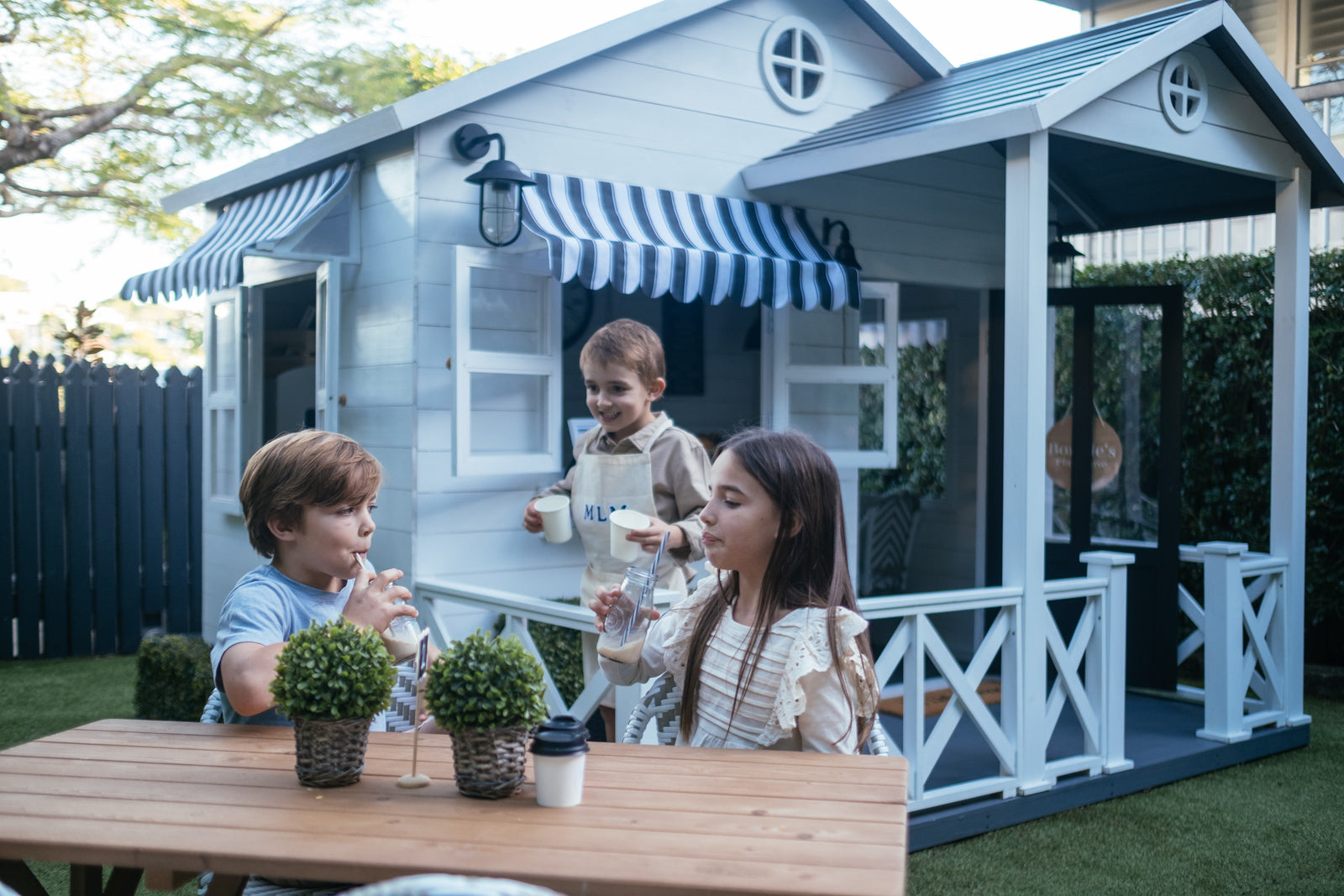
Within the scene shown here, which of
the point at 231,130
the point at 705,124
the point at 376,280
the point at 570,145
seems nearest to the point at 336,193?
the point at 376,280

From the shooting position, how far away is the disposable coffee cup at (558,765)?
1756 mm

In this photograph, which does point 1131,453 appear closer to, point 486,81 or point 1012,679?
point 1012,679

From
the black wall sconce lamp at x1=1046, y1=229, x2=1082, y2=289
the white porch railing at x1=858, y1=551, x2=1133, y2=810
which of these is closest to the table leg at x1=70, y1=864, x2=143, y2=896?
the white porch railing at x1=858, y1=551, x2=1133, y2=810

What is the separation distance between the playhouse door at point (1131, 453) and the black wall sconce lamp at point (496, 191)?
320 cm

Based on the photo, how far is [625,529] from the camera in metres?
3.33

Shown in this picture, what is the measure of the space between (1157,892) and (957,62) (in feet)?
13.2

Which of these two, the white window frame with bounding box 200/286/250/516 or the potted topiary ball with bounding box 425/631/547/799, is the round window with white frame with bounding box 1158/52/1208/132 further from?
the white window frame with bounding box 200/286/250/516

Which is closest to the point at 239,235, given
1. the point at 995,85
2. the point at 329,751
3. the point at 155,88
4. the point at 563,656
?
the point at 563,656

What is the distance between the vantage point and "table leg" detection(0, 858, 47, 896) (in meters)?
1.86

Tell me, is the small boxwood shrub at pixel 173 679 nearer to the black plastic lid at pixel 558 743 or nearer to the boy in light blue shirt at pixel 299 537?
the boy in light blue shirt at pixel 299 537

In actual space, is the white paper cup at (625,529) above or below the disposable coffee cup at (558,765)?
above

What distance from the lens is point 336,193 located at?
15.4ft

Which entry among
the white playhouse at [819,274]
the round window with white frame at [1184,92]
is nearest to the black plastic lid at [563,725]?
the white playhouse at [819,274]

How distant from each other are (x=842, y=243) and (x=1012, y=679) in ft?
6.94
